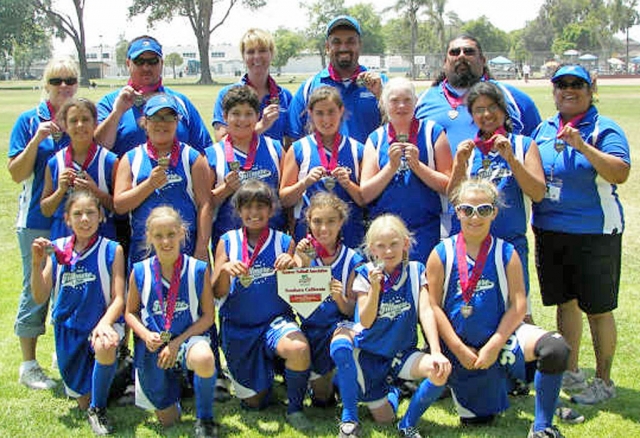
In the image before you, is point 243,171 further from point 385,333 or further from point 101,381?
point 101,381

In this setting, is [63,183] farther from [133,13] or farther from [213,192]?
[133,13]

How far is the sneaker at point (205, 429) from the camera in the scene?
174 inches

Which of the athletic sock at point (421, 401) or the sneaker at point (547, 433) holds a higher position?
the athletic sock at point (421, 401)

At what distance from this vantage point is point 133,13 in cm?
7650

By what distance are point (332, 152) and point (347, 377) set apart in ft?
Result: 5.32

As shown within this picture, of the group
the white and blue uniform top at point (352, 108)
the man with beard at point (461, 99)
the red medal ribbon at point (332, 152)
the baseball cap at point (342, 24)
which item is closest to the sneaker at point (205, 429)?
the red medal ribbon at point (332, 152)

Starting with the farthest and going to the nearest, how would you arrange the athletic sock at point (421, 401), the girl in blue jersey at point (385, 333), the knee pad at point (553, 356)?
1. the girl in blue jersey at point (385, 333)
2. the athletic sock at point (421, 401)
3. the knee pad at point (553, 356)

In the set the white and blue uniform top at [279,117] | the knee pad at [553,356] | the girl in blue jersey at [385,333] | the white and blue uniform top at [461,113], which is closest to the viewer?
the knee pad at [553,356]

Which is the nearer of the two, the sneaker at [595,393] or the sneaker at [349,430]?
the sneaker at [349,430]

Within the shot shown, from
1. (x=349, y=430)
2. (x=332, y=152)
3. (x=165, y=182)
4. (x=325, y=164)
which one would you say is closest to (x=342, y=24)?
(x=332, y=152)

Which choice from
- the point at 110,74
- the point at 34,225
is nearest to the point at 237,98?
the point at 34,225

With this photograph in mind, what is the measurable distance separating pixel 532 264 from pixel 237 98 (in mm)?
4896

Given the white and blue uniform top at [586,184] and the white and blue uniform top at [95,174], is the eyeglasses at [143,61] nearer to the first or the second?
the white and blue uniform top at [95,174]

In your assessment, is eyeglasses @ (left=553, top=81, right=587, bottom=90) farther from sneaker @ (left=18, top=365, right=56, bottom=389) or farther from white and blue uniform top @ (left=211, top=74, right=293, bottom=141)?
sneaker @ (left=18, top=365, right=56, bottom=389)
